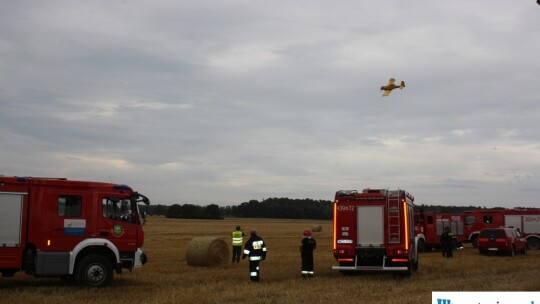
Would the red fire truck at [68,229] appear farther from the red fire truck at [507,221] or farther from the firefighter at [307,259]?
the red fire truck at [507,221]

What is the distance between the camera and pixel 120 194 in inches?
637

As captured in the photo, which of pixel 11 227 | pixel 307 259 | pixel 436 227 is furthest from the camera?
pixel 436 227

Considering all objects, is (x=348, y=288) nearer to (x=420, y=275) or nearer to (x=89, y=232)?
(x=420, y=275)

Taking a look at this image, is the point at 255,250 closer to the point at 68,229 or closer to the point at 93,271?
the point at 93,271

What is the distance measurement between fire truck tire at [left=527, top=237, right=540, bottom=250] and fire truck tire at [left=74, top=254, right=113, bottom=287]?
27432 millimetres

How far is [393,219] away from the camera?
18969 mm

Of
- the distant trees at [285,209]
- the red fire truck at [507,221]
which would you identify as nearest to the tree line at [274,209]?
the distant trees at [285,209]

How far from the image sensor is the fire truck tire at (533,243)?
3569 centimetres

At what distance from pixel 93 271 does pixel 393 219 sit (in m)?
8.80

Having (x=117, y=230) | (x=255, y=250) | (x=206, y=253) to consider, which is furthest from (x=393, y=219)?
(x=117, y=230)

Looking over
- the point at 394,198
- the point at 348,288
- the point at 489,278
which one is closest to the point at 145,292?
the point at 348,288

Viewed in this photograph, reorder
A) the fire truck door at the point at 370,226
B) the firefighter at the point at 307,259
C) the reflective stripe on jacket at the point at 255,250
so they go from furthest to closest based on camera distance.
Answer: the fire truck door at the point at 370,226 < the firefighter at the point at 307,259 < the reflective stripe on jacket at the point at 255,250

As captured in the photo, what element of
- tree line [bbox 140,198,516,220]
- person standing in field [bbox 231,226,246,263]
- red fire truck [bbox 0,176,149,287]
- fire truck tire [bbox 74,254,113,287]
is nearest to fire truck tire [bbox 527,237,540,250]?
person standing in field [bbox 231,226,246,263]

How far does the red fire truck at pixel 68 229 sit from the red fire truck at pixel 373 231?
636cm
